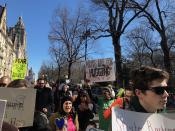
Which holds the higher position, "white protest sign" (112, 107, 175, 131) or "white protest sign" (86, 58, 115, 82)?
"white protest sign" (86, 58, 115, 82)

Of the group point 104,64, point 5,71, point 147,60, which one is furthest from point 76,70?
point 104,64

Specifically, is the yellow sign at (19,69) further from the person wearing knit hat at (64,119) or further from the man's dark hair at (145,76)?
the man's dark hair at (145,76)

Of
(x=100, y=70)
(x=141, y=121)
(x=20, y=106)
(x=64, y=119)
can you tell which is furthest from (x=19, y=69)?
(x=141, y=121)

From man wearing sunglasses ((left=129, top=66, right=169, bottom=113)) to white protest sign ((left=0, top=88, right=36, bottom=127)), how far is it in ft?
5.28

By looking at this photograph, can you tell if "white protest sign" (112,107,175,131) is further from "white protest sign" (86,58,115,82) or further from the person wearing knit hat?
"white protest sign" (86,58,115,82)

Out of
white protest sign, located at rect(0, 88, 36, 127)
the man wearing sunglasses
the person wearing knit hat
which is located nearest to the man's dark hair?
the man wearing sunglasses

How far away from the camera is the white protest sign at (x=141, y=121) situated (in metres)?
2.91

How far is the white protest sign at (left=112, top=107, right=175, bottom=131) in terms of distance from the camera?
291 cm

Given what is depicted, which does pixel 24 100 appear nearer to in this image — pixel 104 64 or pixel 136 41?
pixel 104 64

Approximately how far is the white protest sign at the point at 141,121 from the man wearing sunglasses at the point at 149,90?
7 cm

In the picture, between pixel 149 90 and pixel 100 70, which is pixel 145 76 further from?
pixel 100 70

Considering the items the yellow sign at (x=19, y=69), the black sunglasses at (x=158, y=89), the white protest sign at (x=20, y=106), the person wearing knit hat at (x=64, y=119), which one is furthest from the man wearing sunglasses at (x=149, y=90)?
the yellow sign at (x=19, y=69)

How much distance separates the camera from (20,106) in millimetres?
4398

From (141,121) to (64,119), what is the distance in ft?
10.8
